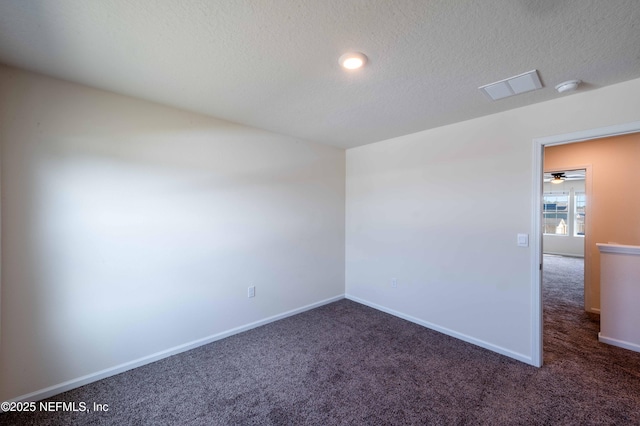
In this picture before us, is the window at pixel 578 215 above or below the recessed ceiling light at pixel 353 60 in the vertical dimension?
below

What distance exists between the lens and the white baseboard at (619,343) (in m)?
2.65

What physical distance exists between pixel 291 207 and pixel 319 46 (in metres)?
2.19

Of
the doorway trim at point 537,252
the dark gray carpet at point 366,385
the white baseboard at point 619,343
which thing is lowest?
the dark gray carpet at point 366,385

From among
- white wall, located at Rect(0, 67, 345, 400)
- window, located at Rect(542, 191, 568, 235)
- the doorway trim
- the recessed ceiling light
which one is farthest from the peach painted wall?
window, located at Rect(542, 191, 568, 235)

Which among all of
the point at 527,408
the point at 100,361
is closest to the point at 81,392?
the point at 100,361

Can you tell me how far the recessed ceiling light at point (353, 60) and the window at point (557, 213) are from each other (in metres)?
9.92

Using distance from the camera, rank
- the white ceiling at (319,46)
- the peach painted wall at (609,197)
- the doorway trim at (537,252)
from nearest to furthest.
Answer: the white ceiling at (319,46), the doorway trim at (537,252), the peach painted wall at (609,197)

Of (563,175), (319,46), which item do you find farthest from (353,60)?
(563,175)

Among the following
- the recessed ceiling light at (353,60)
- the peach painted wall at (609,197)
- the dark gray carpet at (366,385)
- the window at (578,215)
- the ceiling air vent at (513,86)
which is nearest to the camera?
the recessed ceiling light at (353,60)

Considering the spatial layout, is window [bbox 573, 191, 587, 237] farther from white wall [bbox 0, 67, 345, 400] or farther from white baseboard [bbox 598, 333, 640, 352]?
white wall [bbox 0, 67, 345, 400]

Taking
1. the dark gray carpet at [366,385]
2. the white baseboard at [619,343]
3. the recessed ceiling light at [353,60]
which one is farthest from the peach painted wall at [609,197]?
the recessed ceiling light at [353,60]

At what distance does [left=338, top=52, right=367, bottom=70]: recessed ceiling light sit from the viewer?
166cm

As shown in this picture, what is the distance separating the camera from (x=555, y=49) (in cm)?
159

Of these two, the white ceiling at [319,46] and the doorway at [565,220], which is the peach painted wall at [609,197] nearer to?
the white ceiling at [319,46]
